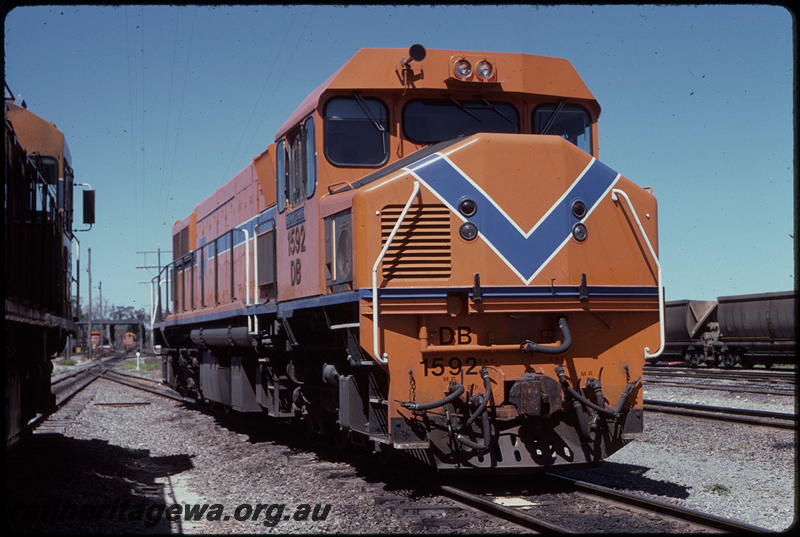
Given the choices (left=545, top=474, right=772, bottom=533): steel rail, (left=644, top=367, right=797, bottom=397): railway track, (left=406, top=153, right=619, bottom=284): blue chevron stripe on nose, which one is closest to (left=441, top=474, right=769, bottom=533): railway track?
(left=545, top=474, right=772, bottom=533): steel rail

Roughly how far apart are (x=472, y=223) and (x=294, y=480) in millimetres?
3344

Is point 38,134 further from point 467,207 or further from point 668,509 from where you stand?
point 668,509

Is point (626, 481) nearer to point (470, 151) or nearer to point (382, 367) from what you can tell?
point (382, 367)

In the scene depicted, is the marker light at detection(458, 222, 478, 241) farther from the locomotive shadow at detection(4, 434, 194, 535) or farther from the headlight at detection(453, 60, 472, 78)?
the locomotive shadow at detection(4, 434, 194, 535)

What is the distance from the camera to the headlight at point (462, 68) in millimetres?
8461

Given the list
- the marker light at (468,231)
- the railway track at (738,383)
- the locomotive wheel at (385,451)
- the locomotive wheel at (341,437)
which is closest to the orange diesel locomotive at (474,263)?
the marker light at (468,231)

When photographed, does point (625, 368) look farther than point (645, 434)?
No

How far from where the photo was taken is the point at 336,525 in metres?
6.57

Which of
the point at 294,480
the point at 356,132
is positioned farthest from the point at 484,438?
the point at 356,132

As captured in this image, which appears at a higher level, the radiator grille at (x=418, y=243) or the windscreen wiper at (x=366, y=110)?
the windscreen wiper at (x=366, y=110)

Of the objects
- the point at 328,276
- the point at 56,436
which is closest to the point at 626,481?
the point at 328,276

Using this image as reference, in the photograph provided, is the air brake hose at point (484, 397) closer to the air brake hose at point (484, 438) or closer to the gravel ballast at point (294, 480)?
the air brake hose at point (484, 438)

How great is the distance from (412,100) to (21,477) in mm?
5198

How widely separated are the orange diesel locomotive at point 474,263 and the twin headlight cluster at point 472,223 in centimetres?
1
